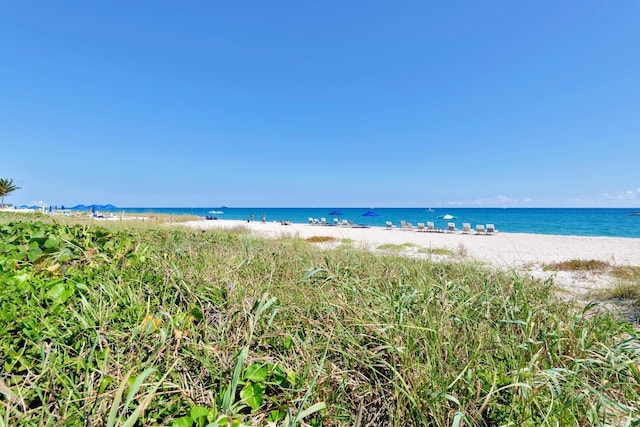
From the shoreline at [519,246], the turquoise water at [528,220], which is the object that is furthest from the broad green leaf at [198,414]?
the turquoise water at [528,220]

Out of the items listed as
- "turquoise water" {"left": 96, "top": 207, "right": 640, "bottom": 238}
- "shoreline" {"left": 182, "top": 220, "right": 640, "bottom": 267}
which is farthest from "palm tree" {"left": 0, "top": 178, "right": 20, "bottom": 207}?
"shoreline" {"left": 182, "top": 220, "right": 640, "bottom": 267}

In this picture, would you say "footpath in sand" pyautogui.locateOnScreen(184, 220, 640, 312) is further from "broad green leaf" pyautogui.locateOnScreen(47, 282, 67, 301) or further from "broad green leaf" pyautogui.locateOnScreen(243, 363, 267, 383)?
"broad green leaf" pyautogui.locateOnScreen(47, 282, 67, 301)

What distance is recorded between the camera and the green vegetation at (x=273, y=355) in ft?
4.00

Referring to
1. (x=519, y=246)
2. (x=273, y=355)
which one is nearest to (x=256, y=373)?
(x=273, y=355)

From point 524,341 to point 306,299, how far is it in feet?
5.24

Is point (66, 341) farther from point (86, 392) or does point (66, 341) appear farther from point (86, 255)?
point (86, 255)

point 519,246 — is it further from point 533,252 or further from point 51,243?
point 51,243

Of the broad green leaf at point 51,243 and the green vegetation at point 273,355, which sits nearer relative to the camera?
the green vegetation at point 273,355

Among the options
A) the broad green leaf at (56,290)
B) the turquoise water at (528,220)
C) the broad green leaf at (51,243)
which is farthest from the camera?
the turquoise water at (528,220)

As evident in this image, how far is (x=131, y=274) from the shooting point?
233 centimetres

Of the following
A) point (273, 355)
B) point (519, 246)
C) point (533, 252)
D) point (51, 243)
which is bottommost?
point (519, 246)

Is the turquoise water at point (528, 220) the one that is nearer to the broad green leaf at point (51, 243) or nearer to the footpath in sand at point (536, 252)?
the footpath in sand at point (536, 252)

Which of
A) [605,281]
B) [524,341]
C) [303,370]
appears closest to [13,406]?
[303,370]

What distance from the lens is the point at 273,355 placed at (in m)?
1.64
